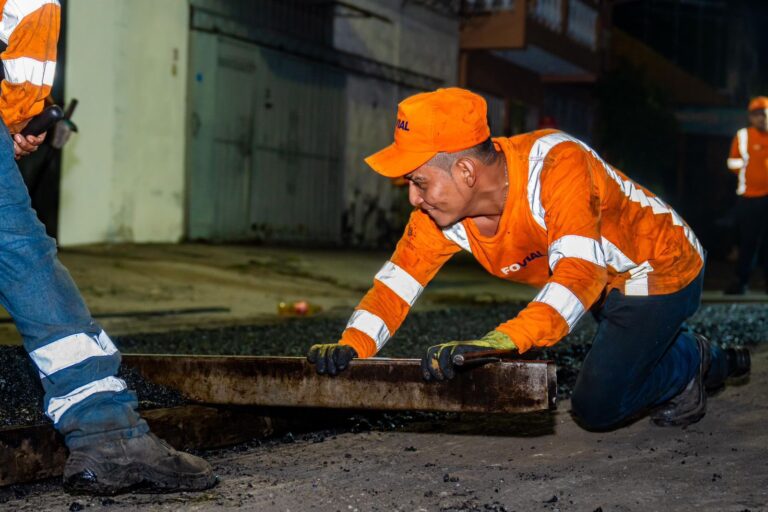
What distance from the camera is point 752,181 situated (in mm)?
11562

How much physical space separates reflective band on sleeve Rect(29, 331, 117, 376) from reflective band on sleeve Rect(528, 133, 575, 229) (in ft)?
4.63

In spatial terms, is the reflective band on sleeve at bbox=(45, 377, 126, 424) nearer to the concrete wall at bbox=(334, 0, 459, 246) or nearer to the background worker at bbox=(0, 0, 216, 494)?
the background worker at bbox=(0, 0, 216, 494)

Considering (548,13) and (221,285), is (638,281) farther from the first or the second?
(548,13)

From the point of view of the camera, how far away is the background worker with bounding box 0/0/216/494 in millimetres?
2990

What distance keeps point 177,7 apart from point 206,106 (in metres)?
1.36

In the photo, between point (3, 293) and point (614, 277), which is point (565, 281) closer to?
point (614, 277)

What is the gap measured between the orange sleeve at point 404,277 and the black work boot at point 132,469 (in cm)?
86

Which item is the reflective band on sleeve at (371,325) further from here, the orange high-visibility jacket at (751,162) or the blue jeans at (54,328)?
the orange high-visibility jacket at (751,162)

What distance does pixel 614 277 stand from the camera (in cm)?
392

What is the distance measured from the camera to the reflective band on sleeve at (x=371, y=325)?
12.3 feet

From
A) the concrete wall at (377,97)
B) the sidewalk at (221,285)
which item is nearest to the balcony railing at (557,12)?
the concrete wall at (377,97)

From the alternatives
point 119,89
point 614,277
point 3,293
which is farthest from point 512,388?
A: point 119,89

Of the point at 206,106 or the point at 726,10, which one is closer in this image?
the point at 206,106

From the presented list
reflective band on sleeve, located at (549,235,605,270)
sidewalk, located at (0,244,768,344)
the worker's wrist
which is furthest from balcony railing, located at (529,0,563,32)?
reflective band on sleeve, located at (549,235,605,270)
